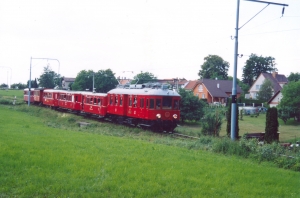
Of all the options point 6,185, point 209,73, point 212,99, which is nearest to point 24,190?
point 6,185

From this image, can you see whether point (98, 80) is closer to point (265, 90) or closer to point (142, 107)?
point (265, 90)

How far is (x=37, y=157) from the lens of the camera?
10102mm

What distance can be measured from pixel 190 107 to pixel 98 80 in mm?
25125

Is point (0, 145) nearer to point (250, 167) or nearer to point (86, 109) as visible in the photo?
point (250, 167)

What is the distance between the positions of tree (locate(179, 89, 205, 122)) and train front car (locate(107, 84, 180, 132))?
9.26 meters

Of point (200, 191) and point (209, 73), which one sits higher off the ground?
point (209, 73)

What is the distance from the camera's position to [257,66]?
6750cm

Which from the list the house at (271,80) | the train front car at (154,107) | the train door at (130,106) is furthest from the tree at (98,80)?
the train front car at (154,107)

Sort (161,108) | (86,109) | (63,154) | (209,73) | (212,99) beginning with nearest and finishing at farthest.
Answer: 1. (63,154)
2. (161,108)
3. (86,109)
4. (212,99)
5. (209,73)

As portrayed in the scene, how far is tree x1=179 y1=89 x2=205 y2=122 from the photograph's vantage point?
33.7m

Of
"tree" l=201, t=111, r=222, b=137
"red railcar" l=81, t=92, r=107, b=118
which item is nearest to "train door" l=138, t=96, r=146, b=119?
"tree" l=201, t=111, r=222, b=137

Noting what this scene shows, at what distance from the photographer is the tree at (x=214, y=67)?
3361 inches

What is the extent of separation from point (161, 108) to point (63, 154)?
1239 centimetres

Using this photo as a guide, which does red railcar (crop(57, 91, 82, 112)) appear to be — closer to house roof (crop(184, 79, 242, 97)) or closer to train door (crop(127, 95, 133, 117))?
train door (crop(127, 95, 133, 117))
